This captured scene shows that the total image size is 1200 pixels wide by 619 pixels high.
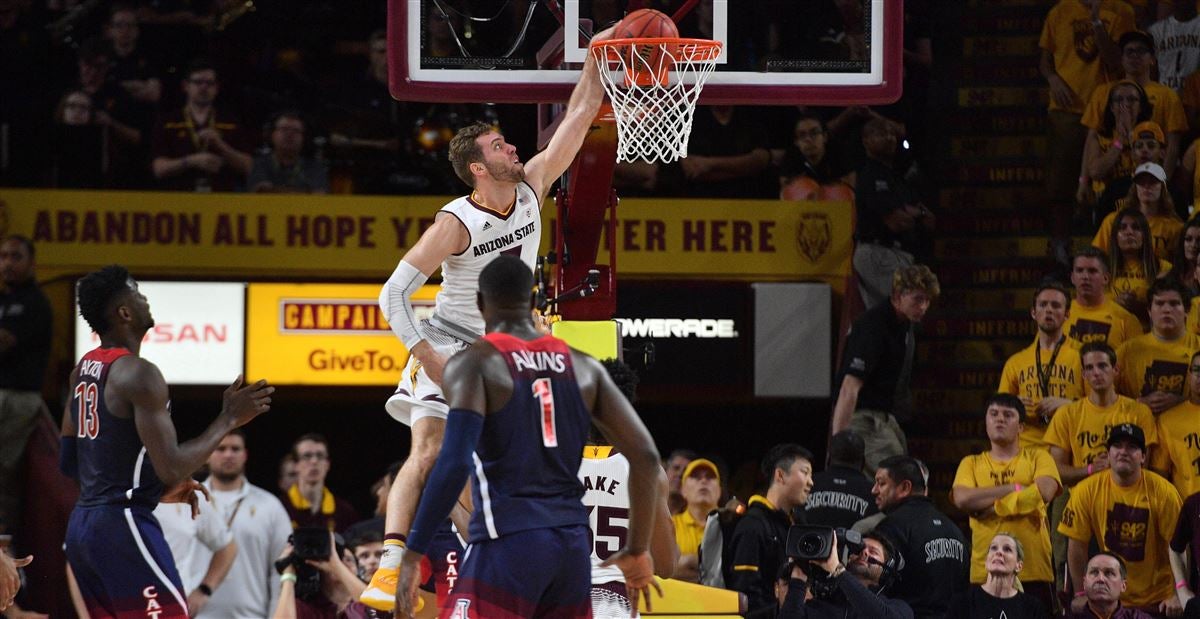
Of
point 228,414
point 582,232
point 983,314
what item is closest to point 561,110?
point 582,232

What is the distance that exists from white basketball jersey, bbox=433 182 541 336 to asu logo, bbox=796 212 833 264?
21.8 ft

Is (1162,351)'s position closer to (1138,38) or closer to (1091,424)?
(1091,424)

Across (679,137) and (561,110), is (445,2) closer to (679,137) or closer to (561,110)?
(561,110)

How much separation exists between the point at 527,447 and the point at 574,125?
103 inches

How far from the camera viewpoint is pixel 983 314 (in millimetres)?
15758

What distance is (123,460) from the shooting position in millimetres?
7609

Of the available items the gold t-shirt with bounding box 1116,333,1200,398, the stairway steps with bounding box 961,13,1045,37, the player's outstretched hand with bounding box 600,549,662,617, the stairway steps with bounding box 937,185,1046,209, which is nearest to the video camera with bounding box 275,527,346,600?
the player's outstretched hand with bounding box 600,549,662,617

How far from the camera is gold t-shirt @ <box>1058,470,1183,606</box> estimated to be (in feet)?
38.0

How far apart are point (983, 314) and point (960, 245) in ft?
2.64

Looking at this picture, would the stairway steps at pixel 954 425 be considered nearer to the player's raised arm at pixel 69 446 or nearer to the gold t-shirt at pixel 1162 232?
the gold t-shirt at pixel 1162 232

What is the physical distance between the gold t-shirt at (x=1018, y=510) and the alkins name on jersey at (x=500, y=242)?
14.8 ft

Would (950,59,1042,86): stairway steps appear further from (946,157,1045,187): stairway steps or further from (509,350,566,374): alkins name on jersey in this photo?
(509,350,566,374): alkins name on jersey

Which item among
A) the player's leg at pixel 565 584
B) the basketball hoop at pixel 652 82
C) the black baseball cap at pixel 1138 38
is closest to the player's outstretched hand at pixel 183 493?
the player's leg at pixel 565 584

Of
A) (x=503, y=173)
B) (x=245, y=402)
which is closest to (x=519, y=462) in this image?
(x=245, y=402)
